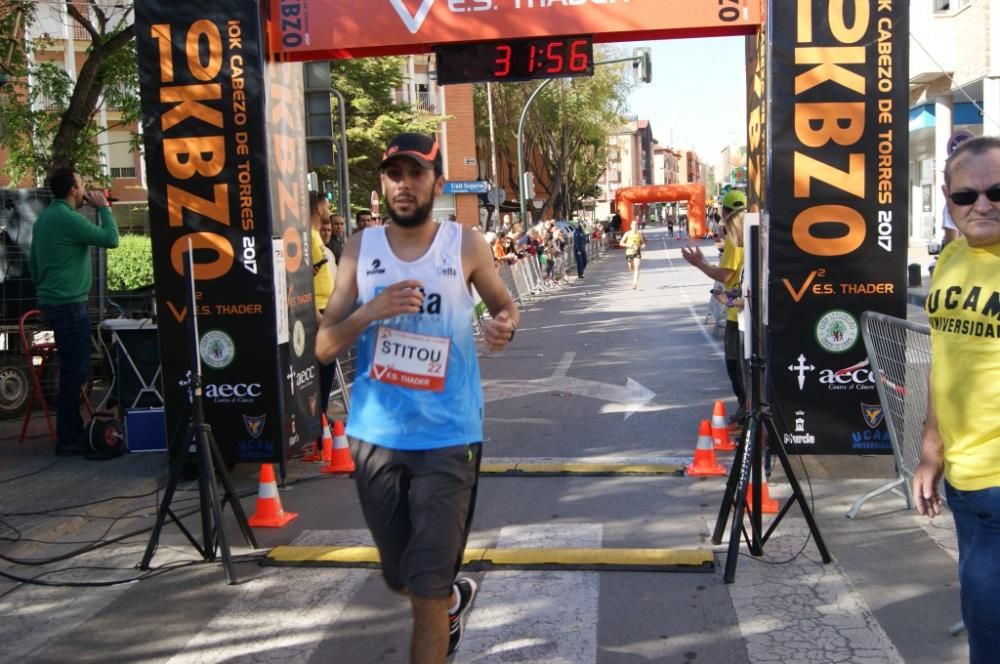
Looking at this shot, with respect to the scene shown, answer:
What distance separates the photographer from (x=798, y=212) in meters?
7.19

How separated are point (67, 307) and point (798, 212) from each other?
584 centimetres

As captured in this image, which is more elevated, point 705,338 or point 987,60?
point 987,60

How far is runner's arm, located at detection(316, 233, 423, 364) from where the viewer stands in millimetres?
3535

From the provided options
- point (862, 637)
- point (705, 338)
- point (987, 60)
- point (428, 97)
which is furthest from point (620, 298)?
point (428, 97)

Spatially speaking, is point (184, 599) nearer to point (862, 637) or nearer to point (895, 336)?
point (862, 637)

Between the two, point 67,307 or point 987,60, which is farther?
point 987,60

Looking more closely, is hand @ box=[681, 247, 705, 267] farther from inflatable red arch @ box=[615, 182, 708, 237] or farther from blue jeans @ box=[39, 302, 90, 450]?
inflatable red arch @ box=[615, 182, 708, 237]

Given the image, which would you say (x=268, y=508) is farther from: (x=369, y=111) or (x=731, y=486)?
→ (x=369, y=111)

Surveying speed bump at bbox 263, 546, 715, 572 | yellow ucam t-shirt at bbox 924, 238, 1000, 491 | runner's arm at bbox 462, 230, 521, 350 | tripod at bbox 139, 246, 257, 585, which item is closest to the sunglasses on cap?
yellow ucam t-shirt at bbox 924, 238, 1000, 491

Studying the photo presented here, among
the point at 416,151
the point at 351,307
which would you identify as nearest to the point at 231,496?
the point at 351,307

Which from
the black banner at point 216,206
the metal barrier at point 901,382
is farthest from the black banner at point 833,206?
the black banner at point 216,206

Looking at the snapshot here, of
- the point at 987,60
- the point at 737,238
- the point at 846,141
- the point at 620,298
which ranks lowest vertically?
the point at 620,298

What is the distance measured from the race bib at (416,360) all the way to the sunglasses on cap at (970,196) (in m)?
1.75

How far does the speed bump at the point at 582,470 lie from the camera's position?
7.48 metres
